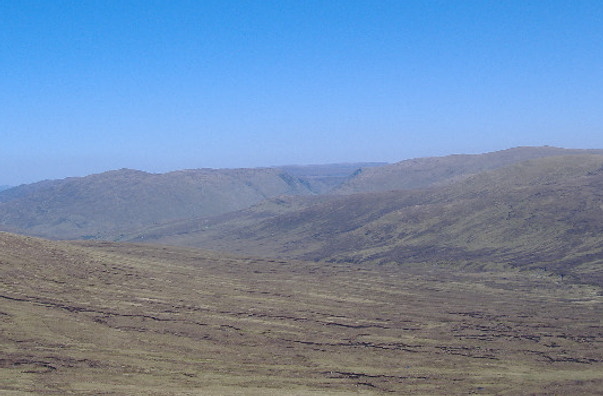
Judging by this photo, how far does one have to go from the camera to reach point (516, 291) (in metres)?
83.9

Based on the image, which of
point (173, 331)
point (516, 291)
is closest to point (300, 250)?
point (516, 291)

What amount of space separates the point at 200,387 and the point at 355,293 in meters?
41.1

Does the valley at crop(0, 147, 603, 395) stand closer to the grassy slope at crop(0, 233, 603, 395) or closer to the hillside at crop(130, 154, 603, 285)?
the grassy slope at crop(0, 233, 603, 395)

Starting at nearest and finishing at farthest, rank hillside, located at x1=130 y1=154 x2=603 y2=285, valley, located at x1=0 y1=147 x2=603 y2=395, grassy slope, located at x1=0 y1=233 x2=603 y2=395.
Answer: grassy slope, located at x1=0 y1=233 x2=603 y2=395, valley, located at x1=0 y1=147 x2=603 y2=395, hillside, located at x1=130 y1=154 x2=603 y2=285

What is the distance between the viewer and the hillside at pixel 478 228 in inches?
4523

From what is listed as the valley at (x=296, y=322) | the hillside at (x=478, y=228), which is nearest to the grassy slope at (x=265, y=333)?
the valley at (x=296, y=322)

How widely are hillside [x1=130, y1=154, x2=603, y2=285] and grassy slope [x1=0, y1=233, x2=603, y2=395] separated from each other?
32650 mm

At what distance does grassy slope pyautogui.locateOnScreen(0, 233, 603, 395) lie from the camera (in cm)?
3850

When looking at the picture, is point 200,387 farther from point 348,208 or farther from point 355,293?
point 348,208

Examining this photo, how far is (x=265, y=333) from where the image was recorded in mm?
51719

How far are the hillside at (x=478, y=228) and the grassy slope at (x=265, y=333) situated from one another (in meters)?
32.6

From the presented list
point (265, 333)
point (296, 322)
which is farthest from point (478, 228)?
point (265, 333)

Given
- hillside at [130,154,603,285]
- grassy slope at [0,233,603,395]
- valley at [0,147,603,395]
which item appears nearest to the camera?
grassy slope at [0,233,603,395]

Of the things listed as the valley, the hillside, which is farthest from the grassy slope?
the hillside
